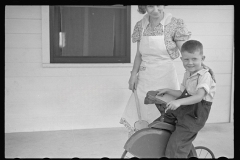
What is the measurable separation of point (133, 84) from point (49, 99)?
214 cm

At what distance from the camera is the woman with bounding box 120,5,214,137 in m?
2.62

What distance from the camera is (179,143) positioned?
222cm

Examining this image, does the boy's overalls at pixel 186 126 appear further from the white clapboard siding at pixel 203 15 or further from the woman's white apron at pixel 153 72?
the white clapboard siding at pixel 203 15

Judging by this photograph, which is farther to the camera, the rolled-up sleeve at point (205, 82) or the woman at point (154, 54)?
the woman at point (154, 54)

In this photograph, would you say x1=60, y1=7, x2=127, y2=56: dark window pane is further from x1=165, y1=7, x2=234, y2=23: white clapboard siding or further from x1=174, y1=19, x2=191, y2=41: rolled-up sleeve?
x1=174, y1=19, x2=191, y2=41: rolled-up sleeve

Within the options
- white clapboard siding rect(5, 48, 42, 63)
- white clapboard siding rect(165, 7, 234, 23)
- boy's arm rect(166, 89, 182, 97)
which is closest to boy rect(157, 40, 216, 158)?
boy's arm rect(166, 89, 182, 97)

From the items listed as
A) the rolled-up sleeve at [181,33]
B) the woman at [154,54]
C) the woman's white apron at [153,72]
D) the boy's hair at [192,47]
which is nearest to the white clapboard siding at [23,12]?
the woman at [154,54]

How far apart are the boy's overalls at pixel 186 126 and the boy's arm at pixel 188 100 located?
81mm

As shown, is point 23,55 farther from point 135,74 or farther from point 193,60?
point 193,60

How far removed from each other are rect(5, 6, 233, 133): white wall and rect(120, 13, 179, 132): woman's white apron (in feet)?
6.41

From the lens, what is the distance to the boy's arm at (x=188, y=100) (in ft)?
6.88

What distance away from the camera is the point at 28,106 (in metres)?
4.59

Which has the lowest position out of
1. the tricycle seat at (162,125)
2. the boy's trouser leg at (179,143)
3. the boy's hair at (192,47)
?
the boy's trouser leg at (179,143)

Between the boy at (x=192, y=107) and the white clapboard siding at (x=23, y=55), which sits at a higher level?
the white clapboard siding at (x=23, y=55)
